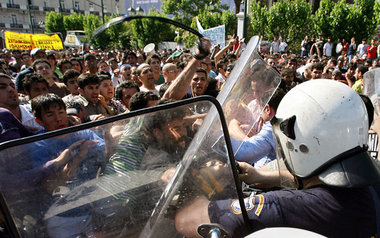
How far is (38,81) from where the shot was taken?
3770 mm

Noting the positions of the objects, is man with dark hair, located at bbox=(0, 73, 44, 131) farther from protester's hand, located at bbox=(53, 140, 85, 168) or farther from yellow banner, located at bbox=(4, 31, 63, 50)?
yellow banner, located at bbox=(4, 31, 63, 50)

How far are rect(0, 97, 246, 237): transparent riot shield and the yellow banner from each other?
581 inches

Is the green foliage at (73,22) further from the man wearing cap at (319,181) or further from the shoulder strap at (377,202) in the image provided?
the shoulder strap at (377,202)

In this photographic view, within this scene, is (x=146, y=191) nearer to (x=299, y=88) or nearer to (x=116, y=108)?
(x=299, y=88)

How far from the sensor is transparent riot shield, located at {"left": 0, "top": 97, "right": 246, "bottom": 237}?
0.87 meters

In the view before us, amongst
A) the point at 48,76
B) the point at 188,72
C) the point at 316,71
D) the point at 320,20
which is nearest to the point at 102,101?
the point at 48,76

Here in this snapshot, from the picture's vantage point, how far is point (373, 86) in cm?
288

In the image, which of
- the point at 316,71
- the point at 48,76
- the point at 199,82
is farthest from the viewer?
the point at 316,71

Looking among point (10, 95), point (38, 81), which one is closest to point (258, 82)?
point (10, 95)

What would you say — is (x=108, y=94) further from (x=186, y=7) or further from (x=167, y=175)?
(x=186, y=7)

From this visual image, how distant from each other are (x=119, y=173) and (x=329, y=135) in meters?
0.89

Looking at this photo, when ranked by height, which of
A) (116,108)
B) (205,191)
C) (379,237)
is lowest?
(116,108)

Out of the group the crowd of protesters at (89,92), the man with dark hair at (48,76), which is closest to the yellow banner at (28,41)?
the crowd of protesters at (89,92)

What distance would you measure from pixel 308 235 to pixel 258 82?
800mm
